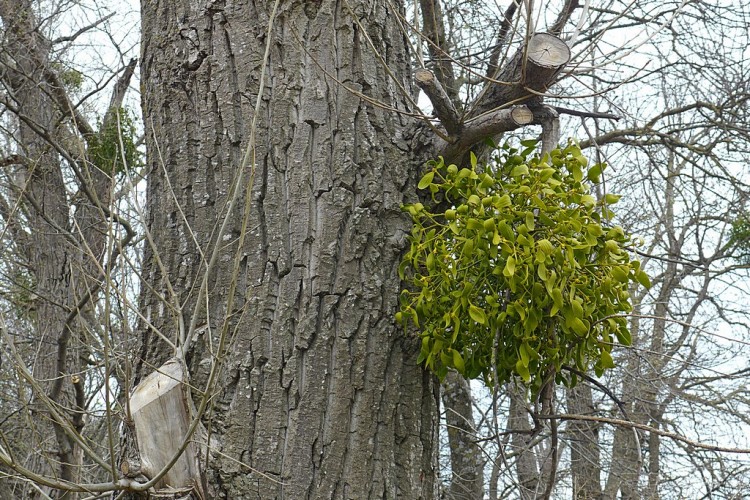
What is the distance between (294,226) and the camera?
2062 mm

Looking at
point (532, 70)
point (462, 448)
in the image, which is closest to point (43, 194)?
point (462, 448)

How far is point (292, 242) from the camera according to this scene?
6.73 ft

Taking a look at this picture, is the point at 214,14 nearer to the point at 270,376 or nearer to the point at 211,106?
the point at 211,106

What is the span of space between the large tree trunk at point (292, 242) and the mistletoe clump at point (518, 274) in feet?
0.41

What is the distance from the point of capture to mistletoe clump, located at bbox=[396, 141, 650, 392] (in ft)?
6.29

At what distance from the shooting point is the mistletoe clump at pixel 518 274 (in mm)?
1916

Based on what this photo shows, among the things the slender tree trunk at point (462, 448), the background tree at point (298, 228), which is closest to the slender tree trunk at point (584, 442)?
the slender tree trunk at point (462, 448)

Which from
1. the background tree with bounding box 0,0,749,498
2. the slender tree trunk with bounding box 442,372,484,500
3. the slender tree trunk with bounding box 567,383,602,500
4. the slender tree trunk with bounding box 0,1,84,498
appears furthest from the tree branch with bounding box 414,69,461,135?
the slender tree trunk with bounding box 0,1,84,498

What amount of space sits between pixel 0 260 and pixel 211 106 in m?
4.40

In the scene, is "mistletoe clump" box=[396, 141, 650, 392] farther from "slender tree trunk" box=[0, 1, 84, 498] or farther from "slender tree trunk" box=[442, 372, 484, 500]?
"slender tree trunk" box=[0, 1, 84, 498]

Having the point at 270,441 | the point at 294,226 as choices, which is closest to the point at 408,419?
the point at 270,441

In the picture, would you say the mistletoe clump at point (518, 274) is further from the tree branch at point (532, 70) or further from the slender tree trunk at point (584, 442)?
the slender tree trunk at point (584, 442)

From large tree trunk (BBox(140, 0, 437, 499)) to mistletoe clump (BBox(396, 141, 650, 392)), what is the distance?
12 centimetres

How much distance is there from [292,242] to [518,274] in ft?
1.96
